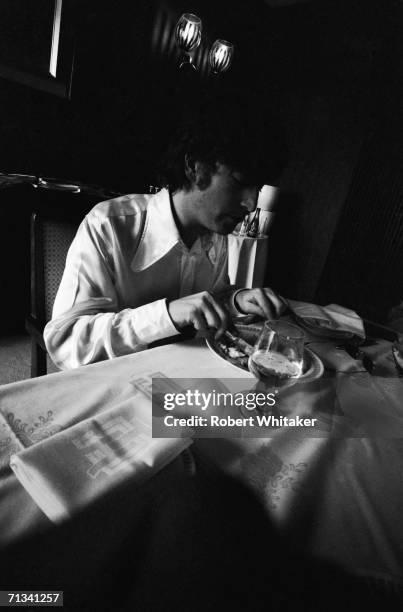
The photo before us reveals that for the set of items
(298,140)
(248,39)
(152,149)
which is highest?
(248,39)

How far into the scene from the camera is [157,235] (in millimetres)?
1152

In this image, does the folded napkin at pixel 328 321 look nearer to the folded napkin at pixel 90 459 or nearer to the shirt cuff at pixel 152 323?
the shirt cuff at pixel 152 323

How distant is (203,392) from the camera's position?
0.66 m

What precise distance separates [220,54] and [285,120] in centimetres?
127

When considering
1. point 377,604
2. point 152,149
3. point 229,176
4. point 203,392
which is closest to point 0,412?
point 203,392

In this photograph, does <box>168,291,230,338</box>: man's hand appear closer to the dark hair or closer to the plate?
the plate

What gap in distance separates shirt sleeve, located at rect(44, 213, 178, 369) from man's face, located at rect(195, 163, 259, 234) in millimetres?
399

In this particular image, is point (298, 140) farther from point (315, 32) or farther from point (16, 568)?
point (16, 568)

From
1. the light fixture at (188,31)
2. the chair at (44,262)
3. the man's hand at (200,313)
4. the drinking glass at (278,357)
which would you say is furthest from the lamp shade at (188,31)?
the drinking glass at (278,357)

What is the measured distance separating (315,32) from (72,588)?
4.86 metres

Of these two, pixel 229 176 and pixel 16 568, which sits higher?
pixel 229 176

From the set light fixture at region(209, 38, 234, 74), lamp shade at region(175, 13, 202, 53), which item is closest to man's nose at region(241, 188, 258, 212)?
lamp shade at region(175, 13, 202, 53)

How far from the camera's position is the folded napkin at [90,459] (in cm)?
38

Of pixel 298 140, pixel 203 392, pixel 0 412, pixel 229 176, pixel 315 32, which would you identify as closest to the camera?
pixel 0 412
